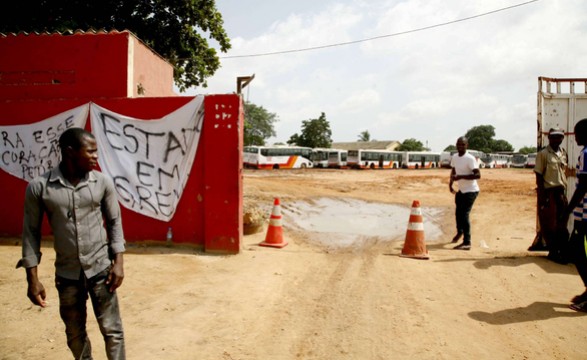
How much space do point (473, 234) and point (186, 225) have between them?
20.2 ft

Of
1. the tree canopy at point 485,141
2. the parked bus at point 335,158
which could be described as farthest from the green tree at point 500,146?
the parked bus at point 335,158

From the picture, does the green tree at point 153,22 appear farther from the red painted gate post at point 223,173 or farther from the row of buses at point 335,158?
the row of buses at point 335,158

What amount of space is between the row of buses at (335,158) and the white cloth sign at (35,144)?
3468cm

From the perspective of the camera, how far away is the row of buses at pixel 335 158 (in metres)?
42.5

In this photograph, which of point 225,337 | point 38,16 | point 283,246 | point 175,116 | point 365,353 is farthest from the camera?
point 38,16

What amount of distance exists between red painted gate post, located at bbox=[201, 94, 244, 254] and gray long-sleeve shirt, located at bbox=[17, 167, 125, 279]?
3.65 m

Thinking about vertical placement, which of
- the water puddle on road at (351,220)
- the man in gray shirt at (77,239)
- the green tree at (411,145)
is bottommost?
the water puddle on road at (351,220)

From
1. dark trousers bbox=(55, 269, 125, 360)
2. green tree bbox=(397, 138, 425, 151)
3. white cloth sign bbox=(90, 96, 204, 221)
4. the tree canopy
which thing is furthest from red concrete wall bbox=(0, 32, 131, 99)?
the tree canopy

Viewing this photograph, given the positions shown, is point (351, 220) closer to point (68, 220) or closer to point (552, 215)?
point (552, 215)

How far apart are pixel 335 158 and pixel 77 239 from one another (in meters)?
45.6

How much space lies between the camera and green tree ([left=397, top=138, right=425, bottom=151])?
83812mm

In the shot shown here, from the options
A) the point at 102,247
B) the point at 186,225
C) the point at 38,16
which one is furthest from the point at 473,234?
the point at 38,16

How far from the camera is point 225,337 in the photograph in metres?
3.51

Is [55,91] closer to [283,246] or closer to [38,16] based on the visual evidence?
[283,246]
